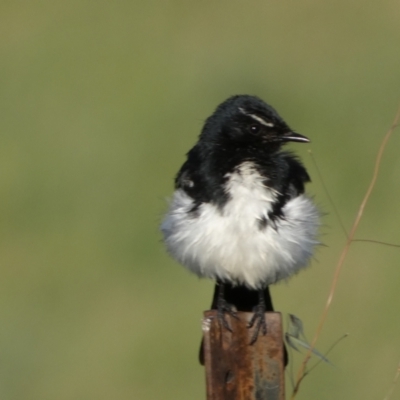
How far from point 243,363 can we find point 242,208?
1.41 m

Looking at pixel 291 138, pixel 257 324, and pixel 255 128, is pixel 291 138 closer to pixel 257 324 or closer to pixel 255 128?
pixel 255 128

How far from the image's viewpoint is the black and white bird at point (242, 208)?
561cm

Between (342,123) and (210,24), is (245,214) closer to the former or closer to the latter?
(342,123)

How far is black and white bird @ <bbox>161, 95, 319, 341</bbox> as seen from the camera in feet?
18.4

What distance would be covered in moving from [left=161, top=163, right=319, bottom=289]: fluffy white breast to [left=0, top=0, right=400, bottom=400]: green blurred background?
0.85 m

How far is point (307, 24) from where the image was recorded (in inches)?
440

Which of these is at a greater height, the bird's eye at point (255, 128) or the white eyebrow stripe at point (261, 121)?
the white eyebrow stripe at point (261, 121)

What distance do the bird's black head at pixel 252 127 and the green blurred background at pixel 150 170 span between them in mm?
902

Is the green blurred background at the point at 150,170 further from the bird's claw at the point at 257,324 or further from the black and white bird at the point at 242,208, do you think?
the bird's claw at the point at 257,324

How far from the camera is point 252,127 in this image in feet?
19.4

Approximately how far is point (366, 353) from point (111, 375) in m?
1.67

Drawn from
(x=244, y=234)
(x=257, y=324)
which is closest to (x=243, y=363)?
(x=257, y=324)

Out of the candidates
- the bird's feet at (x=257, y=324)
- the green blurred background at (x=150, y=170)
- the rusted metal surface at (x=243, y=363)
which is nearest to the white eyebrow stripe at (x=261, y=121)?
the green blurred background at (x=150, y=170)

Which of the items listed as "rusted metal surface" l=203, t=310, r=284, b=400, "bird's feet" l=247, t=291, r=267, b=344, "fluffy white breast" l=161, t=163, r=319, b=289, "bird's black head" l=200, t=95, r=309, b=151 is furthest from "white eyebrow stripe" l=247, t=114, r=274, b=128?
"rusted metal surface" l=203, t=310, r=284, b=400
